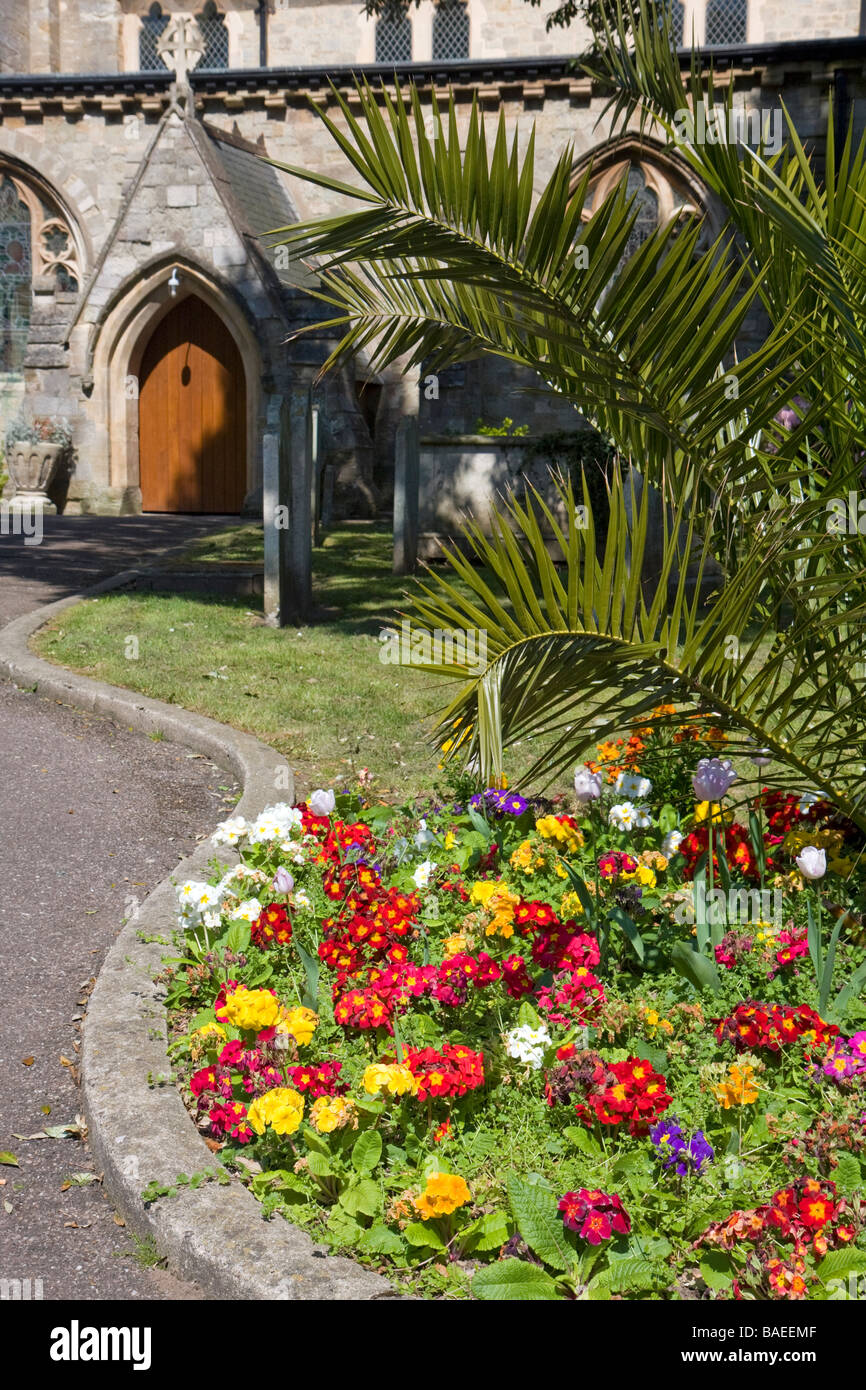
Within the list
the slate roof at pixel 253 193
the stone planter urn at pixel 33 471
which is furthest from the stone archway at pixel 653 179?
the stone planter urn at pixel 33 471

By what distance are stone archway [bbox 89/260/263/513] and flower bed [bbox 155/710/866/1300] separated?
14894 mm

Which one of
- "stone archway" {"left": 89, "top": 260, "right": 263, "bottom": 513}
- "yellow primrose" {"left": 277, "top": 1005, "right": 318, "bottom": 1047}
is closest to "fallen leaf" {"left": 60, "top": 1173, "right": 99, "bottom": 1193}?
"yellow primrose" {"left": 277, "top": 1005, "right": 318, "bottom": 1047}

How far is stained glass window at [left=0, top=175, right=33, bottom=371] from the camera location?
2112 cm

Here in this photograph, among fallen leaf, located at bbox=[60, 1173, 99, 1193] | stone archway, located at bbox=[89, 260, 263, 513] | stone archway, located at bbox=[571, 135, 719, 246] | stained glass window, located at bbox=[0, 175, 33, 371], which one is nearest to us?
fallen leaf, located at bbox=[60, 1173, 99, 1193]

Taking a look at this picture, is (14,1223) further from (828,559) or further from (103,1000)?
(828,559)

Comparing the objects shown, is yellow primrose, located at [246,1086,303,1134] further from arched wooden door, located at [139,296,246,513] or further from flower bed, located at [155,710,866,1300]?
arched wooden door, located at [139,296,246,513]

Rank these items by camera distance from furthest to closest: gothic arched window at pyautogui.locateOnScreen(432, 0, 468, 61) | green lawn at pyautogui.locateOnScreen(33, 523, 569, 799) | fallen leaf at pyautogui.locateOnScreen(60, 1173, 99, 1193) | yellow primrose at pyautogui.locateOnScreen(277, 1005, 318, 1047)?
gothic arched window at pyautogui.locateOnScreen(432, 0, 468, 61), green lawn at pyautogui.locateOnScreen(33, 523, 569, 799), yellow primrose at pyautogui.locateOnScreen(277, 1005, 318, 1047), fallen leaf at pyautogui.locateOnScreen(60, 1173, 99, 1193)

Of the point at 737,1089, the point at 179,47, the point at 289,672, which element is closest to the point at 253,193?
the point at 179,47

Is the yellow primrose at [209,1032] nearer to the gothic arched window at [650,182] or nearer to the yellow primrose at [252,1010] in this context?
the yellow primrose at [252,1010]

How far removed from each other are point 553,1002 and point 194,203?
16.0 meters

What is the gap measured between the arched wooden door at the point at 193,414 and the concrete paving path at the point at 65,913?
1242 centimetres

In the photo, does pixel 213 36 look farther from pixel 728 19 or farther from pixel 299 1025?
pixel 299 1025

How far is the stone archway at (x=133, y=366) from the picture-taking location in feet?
57.9

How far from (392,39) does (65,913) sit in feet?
76.1
